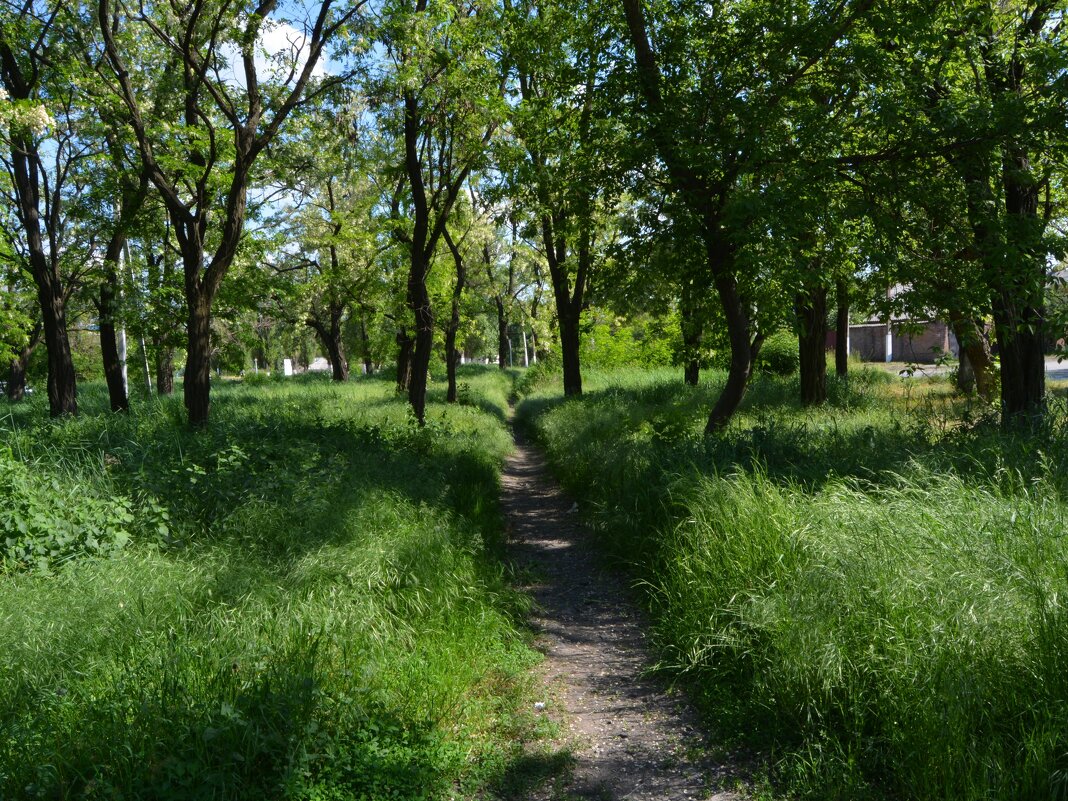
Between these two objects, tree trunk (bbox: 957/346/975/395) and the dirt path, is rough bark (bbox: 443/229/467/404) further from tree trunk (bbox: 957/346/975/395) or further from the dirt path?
the dirt path

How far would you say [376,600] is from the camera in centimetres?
524

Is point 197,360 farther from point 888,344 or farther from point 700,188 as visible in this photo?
point 888,344

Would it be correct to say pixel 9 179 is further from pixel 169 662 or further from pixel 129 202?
pixel 169 662

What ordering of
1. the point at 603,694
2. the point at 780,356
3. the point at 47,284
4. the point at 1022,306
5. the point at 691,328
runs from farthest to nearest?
1. the point at 780,356
2. the point at 47,284
3. the point at 691,328
4. the point at 1022,306
5. the point at 603,694

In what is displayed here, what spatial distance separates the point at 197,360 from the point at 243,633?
7417 mm

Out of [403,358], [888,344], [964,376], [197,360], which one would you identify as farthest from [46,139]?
[888,344]

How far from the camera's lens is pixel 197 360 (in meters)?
10.7

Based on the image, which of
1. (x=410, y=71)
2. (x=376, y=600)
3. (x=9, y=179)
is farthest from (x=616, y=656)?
(x=9, y=179)

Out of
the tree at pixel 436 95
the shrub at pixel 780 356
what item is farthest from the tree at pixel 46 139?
the shrub at pixel 780 356

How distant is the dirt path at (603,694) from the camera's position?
3.95 meters

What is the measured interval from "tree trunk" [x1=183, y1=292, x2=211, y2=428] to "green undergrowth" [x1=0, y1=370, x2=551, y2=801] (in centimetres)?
235

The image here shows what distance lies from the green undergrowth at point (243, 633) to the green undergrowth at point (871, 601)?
136cm

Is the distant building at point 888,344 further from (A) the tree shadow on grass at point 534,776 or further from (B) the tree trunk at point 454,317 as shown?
(A) the tree shadow on grass at point 534,776

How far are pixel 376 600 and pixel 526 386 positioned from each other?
29275 mm
